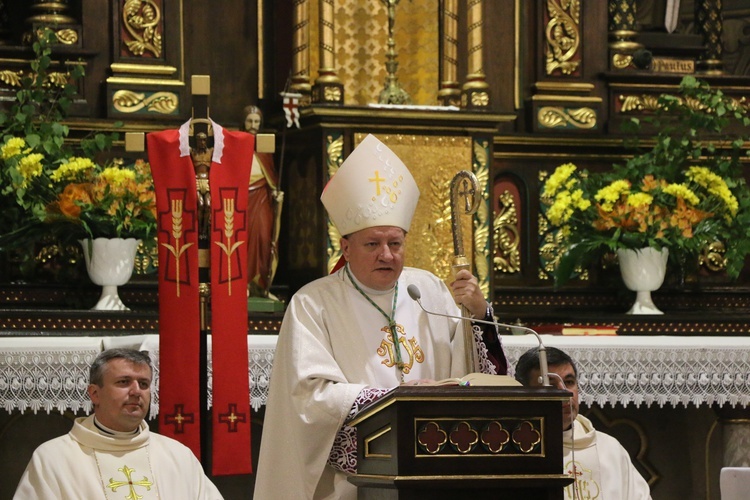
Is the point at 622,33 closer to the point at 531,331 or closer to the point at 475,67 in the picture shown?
the point at 475,67

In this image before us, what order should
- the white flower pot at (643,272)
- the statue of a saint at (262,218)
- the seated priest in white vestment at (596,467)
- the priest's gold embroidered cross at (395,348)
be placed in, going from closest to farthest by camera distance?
the priest's gold embroidered cross at (395,348)
the seated priest in white vestment at (596,467)
the statue of a saint at (262,218)
the white flower pot at (643,272)

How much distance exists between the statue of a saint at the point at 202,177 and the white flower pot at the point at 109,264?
4.18 feet

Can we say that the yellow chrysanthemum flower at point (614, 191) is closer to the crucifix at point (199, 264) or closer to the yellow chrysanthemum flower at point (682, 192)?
the yellow chrysanthemum flower at point (682, 192)

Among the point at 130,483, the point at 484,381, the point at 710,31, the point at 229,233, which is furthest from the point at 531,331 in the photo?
the point at 710,31

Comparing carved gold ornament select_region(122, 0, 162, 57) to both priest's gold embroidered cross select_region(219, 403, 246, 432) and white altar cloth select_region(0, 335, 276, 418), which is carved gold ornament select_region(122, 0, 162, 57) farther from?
priest's gold embroidered cross select_region(219, 403, 246, 432)

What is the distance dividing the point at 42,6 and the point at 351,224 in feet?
12.7

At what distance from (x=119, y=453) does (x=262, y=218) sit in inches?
94.5

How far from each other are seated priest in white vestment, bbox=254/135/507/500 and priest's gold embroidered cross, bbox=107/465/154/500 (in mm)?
873

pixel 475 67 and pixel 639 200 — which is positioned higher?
pixel 475 67

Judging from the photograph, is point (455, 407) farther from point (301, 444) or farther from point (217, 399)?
point (217, 399)

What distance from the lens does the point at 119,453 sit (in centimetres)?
610

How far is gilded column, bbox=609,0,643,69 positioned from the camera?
9695mm

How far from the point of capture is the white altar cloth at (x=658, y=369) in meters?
7.52

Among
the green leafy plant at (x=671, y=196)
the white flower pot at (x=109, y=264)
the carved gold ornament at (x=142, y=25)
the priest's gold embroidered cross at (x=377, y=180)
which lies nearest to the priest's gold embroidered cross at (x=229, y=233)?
the priest's gold embroidered cross at (x=377, y=180)
